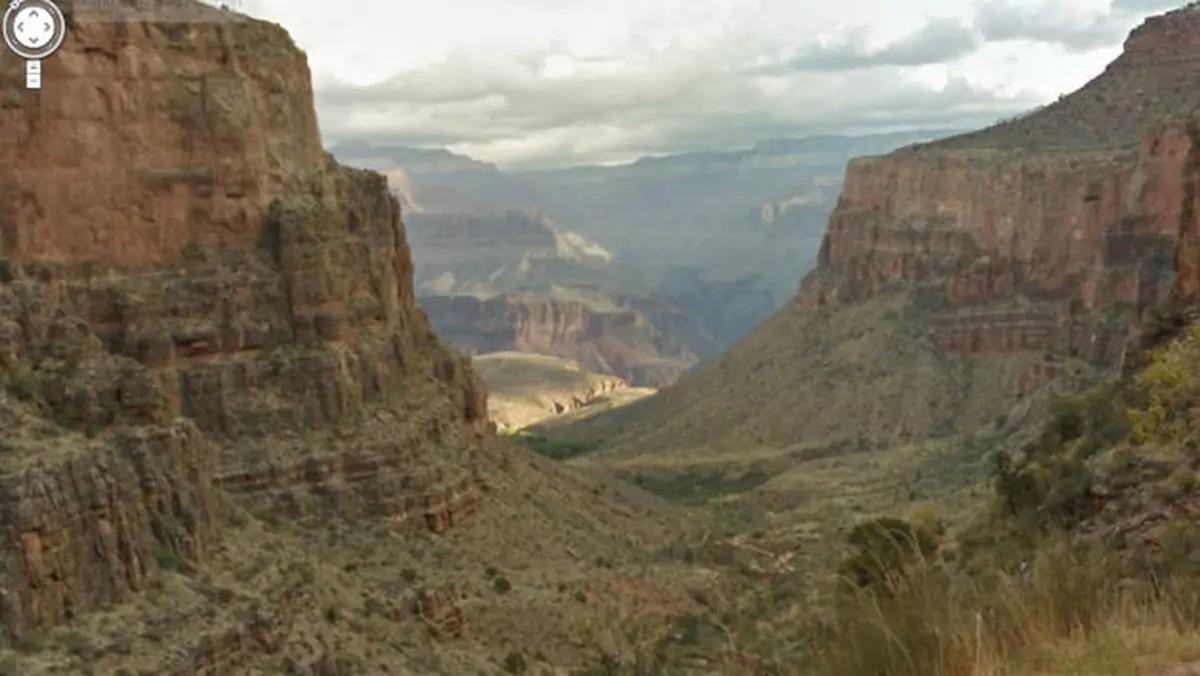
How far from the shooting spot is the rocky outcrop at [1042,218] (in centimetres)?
7450

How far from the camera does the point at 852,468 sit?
7212 centimetres

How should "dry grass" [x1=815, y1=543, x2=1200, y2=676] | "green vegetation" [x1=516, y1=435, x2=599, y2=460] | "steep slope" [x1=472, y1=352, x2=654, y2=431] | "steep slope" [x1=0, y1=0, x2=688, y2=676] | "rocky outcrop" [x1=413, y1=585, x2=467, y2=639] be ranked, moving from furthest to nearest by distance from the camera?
1. "steep slope" [x1=472, y1=352, x2=654, y2=431]
2. "green vegetation" [x1=516, y1=435, x2=599, y2=460]
3. "rocky outcrop" [x1=413, y1=585, x2=467, y2=639]
4. "steep slope" [x1=0, y1=0, x2=688, y2=676]
5. "dry grass" [x1=815, y1=543, x2=1200, y2=676]

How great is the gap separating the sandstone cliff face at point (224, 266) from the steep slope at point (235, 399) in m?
0.07

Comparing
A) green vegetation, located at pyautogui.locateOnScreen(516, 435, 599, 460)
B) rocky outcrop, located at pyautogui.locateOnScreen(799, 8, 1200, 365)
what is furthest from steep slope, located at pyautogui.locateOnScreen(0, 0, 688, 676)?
rocky outcrop, located at pyautogui.locateOnScreen(799, 8, 1200, 365)

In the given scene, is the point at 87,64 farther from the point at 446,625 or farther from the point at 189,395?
the point at 446,625

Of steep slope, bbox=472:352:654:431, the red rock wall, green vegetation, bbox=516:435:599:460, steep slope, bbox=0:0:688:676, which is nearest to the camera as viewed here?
steep slope, bbox=0:0:688:676

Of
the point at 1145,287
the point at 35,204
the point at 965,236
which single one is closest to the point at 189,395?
the point at 35,204

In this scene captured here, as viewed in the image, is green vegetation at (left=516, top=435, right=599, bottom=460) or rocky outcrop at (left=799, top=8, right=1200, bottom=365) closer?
rocky outcrop at (left=799, top=8, right=1200, bottom=365)

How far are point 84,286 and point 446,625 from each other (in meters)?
13.5

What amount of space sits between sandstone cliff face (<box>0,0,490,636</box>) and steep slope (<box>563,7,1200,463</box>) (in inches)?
1789

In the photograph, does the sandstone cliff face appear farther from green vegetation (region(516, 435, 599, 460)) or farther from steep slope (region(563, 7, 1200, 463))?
steep slope (region(563, 7, 1200, 463))

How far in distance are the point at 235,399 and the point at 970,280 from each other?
6261 cm

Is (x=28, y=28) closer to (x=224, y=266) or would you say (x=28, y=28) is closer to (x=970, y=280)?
(x=224, y=266)

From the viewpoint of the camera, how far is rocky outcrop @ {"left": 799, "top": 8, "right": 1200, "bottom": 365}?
74.5 m
